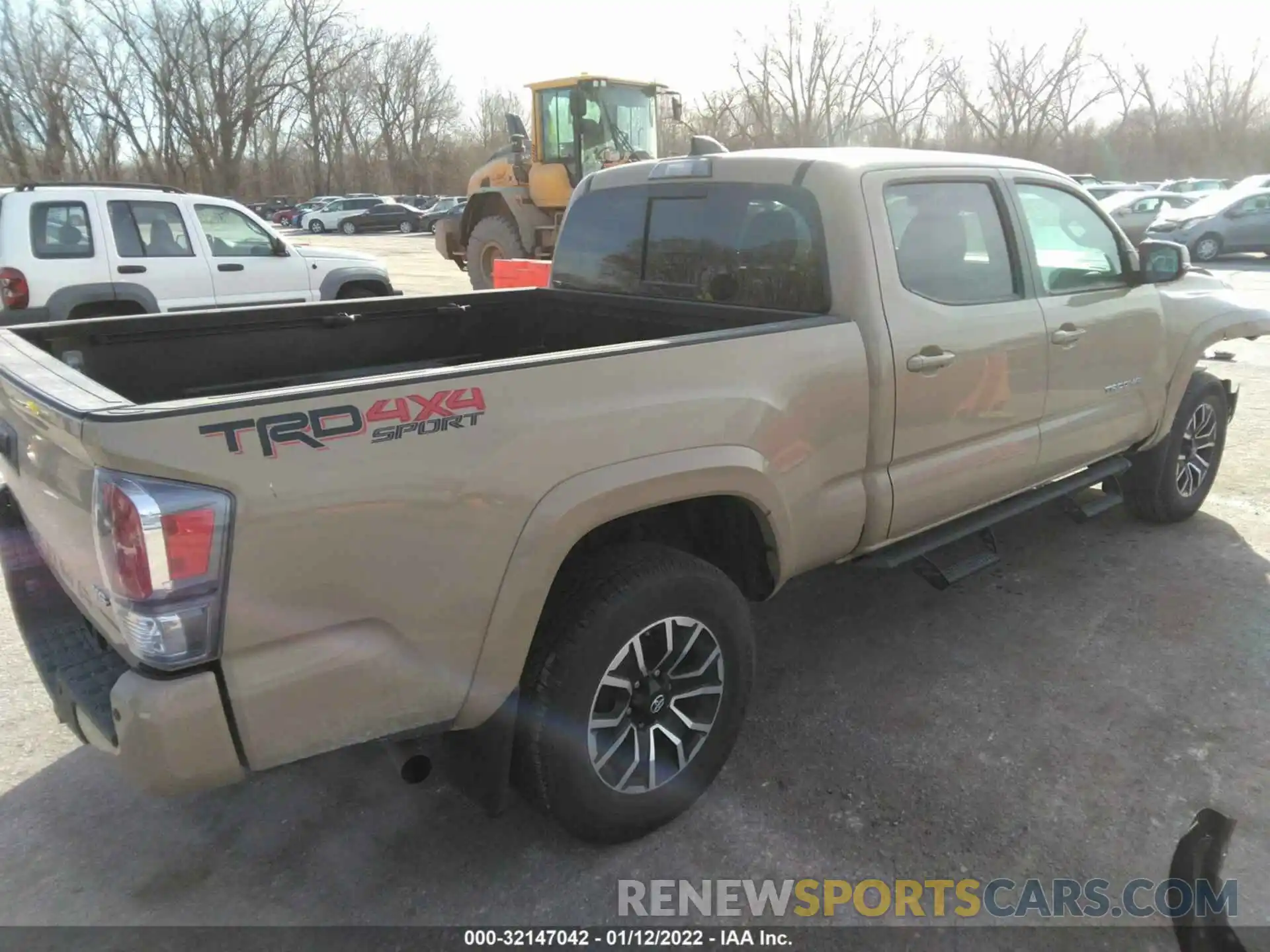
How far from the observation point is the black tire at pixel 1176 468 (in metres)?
4.91

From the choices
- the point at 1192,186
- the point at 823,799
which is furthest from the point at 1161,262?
the point at 1192,186

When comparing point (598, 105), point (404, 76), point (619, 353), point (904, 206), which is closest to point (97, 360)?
point (619, 353)

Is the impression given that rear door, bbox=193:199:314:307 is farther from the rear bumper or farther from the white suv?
the rear bumper

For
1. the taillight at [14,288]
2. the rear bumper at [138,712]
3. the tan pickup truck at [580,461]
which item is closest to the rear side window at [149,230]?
the taillight at [14,288]

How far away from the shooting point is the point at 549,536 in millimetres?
2301

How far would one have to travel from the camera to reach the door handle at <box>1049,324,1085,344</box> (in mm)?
3818

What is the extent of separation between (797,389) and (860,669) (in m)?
1.46

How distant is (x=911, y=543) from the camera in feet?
11.8

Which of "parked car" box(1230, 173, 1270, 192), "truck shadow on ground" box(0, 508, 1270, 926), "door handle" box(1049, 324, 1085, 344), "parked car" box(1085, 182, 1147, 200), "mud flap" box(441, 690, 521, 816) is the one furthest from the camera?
"parked car" box(1085, 182, 1147, 200)

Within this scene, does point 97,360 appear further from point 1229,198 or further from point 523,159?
point 1229,198

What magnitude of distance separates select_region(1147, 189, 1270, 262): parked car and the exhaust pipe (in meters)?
21.7

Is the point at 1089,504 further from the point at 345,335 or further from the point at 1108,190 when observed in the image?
the point at 1108,190

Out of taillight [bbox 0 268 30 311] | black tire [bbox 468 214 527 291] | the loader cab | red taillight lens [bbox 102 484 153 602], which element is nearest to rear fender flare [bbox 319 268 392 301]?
taillight [bbox 0 268 30 311]

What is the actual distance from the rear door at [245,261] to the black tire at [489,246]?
16.3 feet
